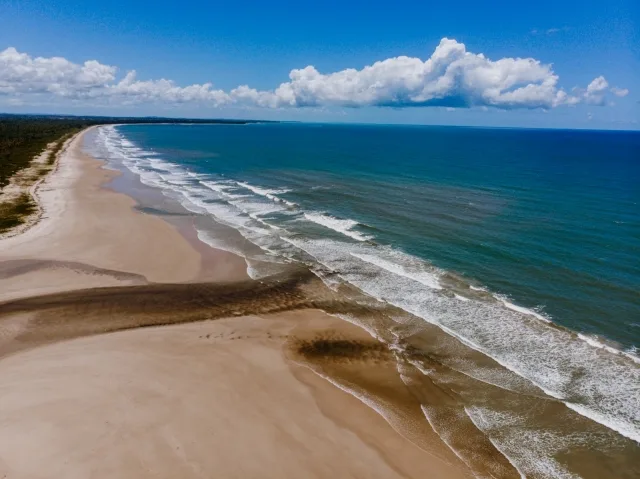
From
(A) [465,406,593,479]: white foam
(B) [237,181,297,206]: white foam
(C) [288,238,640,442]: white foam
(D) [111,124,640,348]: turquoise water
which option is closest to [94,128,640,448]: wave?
(C) [288,238,640,442]: white foam

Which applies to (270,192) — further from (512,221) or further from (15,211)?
(512,221)

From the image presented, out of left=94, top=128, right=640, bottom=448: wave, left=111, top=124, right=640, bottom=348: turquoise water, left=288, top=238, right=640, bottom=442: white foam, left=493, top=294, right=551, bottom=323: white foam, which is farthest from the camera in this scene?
left=111, top=124, right=640, bottom=348: turquoise water

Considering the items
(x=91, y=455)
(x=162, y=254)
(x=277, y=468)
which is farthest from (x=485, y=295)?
(x=162, y=254)

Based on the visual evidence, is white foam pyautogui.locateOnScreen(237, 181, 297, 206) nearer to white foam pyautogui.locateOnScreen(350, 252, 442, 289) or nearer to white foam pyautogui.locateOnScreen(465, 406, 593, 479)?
white foam pyautogui.locateOnScreen(350, 252, 442, 289)

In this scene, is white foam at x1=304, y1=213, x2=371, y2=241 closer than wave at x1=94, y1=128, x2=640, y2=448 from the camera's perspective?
No

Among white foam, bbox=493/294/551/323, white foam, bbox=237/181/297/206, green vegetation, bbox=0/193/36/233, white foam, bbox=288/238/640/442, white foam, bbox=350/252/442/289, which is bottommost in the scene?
white foam, bbox=288/238/640/442

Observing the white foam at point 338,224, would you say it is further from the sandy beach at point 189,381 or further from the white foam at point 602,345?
the white foam at point 602,345
